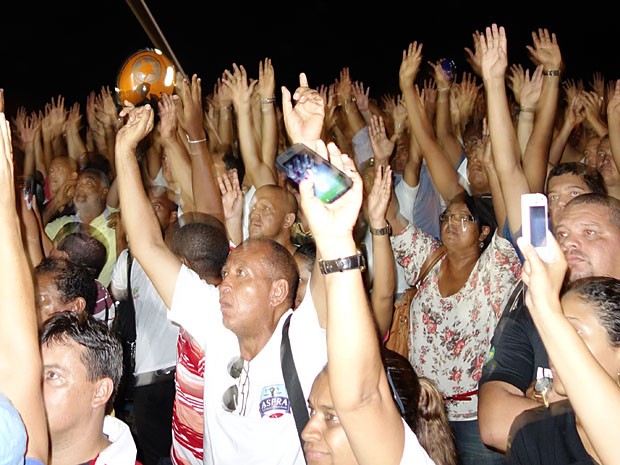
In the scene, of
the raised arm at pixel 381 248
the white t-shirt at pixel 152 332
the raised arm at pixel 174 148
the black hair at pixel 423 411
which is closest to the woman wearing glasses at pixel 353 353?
the black hair at pixel 423 411

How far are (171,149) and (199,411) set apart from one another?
2093 mm

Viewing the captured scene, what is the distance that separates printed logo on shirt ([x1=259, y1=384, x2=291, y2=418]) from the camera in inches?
96.0

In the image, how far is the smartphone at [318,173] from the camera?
5.46ft

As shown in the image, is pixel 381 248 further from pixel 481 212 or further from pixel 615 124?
pixel 615 124

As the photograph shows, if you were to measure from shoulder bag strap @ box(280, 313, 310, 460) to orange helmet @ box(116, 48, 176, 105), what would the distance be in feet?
8.89

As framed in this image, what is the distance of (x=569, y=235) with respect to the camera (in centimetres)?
253

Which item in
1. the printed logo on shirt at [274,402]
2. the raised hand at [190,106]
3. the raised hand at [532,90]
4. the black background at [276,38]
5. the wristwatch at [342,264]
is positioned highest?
the black background at [276,38]

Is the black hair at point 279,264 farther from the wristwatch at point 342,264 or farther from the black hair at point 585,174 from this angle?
the black hair at point 585,174

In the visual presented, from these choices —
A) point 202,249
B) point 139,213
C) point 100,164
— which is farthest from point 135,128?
point 100,164

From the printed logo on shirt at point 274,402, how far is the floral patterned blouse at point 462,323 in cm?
108

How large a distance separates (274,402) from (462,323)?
3.72 feet

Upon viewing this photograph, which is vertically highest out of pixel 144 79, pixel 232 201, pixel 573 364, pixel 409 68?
pixel 144 79

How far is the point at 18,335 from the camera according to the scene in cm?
169

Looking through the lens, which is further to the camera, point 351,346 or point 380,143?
point 380,143
